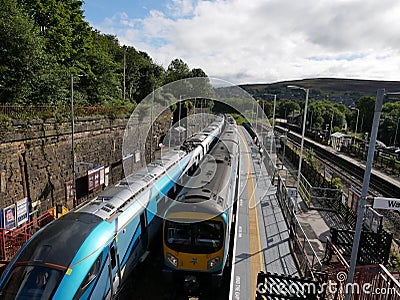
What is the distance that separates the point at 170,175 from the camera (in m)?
11.4

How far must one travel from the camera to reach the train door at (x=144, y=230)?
→ 338 inches

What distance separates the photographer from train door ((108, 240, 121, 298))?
6578mm

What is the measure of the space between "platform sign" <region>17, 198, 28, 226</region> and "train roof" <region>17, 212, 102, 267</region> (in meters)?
6.14

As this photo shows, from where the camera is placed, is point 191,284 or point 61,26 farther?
point 61,26

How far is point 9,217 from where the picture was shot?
35.6 feet

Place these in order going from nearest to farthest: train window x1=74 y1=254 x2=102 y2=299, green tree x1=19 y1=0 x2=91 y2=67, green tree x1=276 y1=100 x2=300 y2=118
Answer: train window x1=74 y1=254 x2=102 y2=299, green tree x1=19 y1=0 x2=91 y2=67, green tree x1=276 y1=100 x2=300 y2=118

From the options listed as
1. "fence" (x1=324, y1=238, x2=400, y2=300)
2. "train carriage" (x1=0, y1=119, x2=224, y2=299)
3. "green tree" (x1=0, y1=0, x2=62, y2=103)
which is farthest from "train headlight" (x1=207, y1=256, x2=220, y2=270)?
"green tree" (x1=0, y1=0, x2=62, y2=103)

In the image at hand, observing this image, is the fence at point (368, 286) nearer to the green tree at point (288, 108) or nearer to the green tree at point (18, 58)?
the green tree at point (18, 58)

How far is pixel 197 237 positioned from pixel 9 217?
7.63 metres

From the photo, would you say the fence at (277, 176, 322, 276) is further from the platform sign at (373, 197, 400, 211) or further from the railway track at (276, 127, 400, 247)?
the railway track at (276, 127, 400, 247)

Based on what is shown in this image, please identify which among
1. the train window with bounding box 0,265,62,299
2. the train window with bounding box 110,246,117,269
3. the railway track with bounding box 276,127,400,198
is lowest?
the railway track with bounding box 276,127,400,198

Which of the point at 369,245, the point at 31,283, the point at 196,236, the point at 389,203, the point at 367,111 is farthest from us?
the point at 367,111

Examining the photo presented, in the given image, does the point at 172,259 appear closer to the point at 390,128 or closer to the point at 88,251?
the point at 88,251

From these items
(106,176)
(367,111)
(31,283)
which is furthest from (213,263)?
(367,111)
